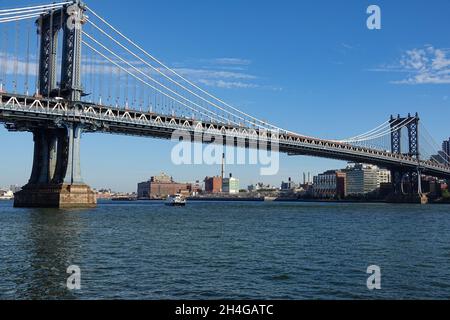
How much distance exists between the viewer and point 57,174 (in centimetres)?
6150

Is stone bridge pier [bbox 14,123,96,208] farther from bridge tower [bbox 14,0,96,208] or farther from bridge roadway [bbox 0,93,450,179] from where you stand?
bridge roadway [bbox 0,93,450,179]

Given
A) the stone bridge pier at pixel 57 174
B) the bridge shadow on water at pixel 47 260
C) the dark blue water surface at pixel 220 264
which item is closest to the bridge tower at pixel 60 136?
the stone bridge pier at pixel 57 174

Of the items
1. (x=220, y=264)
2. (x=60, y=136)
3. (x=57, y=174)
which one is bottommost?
(x=220, y=264)

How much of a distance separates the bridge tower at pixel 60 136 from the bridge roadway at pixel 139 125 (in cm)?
120

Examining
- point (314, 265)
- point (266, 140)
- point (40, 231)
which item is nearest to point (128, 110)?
point (266, 140)

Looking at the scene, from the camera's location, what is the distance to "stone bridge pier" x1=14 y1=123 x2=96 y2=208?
192 ft

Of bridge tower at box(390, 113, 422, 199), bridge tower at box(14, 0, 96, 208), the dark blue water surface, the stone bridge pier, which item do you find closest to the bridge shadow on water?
the dark blue water surface

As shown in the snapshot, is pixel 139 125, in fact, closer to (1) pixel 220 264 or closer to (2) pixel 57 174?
(2) pixel 57 174

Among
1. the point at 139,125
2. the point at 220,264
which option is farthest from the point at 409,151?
the point at 220,264

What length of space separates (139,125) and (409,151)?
7968 cm

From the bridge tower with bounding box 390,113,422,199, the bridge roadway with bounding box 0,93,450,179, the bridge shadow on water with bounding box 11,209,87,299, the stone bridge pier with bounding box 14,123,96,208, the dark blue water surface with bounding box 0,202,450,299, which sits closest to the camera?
the bridge shadow on water with bounding box 11,209,87,299

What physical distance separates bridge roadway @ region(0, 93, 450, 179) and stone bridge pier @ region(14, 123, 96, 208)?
6.12 ft

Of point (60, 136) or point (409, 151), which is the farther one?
point (409, 151)
